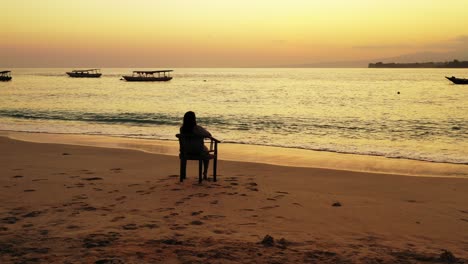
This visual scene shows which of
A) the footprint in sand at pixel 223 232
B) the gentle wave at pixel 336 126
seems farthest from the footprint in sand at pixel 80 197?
the gentle wave at pixel 336 126

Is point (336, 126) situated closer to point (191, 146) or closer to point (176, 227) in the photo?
point (191, 146)

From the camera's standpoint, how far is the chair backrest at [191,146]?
8.28 m

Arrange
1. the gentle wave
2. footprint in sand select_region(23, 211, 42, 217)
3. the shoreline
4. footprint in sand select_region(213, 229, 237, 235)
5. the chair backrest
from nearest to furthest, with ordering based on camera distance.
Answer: footprint in sand select_region(213, 229, 237, 235), footprint in sand select_region(23, 211, 42, 217), the chair backrest, the shoreline, the gentle wave

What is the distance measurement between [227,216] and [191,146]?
2241mm

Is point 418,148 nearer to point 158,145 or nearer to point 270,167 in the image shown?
point 270,167

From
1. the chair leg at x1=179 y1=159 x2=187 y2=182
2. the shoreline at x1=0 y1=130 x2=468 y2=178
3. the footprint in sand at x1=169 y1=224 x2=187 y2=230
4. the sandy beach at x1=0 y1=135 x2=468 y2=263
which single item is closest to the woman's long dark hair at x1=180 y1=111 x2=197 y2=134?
the chair leg at x1=179 y1=159 x2=187 y2=182

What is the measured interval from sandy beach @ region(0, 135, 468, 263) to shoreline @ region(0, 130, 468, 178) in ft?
4.59

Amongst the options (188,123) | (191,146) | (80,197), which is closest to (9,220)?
(80,197)

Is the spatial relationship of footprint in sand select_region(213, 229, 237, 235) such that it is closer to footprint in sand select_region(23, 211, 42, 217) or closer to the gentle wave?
footprint in sand select_region(23, 211, 42, 217)

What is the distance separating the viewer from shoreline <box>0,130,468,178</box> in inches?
477

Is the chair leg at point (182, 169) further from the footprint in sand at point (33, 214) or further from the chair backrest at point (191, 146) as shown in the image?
the footprint in sand at point (33, 214)

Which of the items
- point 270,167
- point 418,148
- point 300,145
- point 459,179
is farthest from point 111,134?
point 459,179

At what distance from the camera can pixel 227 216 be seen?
640 centimetres

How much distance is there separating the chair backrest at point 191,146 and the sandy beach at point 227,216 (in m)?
0.60
